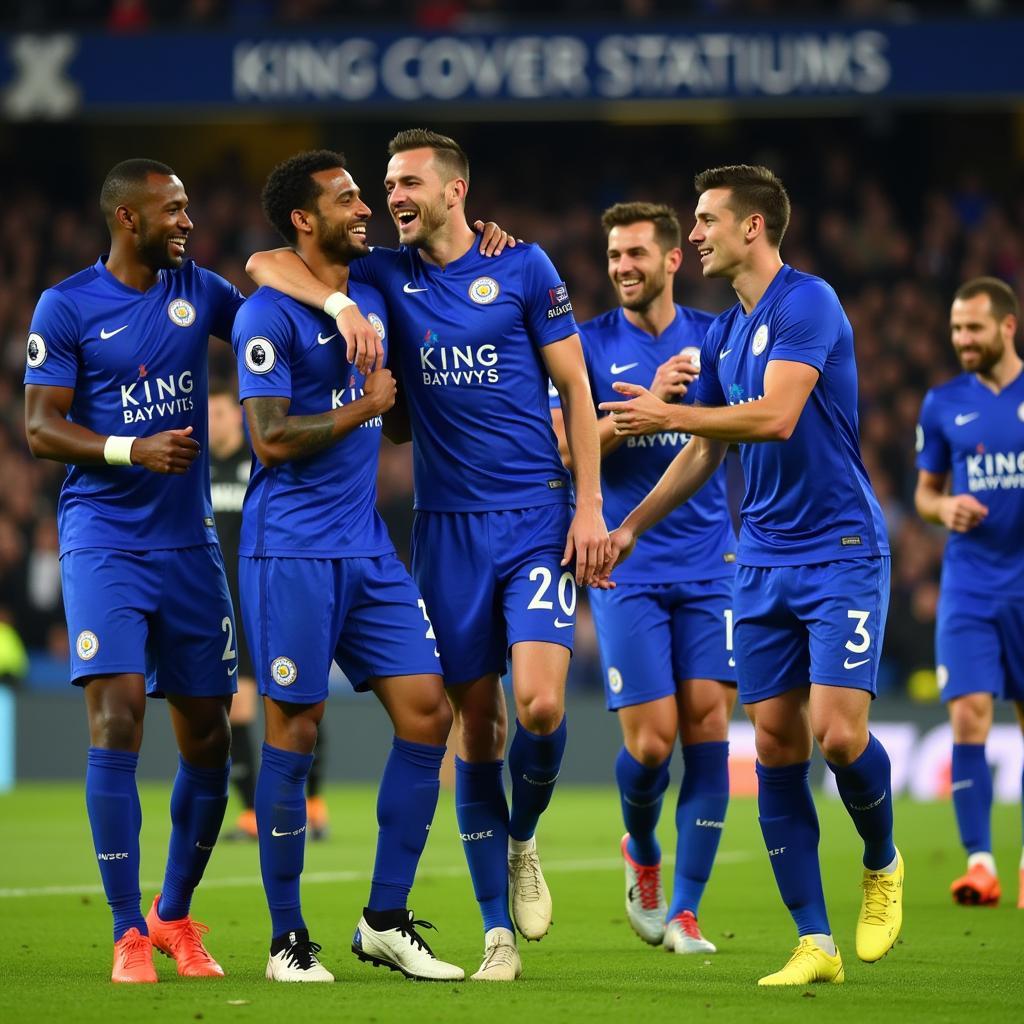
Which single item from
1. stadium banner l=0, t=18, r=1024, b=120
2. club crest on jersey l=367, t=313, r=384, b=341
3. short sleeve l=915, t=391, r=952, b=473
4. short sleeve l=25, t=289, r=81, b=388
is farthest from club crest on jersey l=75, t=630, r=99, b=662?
stadium banner l=0, t=18, r=1024, b=120

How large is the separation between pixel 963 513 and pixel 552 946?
10.1 ft

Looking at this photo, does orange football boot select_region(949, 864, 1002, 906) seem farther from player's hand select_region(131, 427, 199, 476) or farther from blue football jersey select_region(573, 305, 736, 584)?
player's hand select_region(131, 427, 199, 476)

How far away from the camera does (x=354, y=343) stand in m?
6.02

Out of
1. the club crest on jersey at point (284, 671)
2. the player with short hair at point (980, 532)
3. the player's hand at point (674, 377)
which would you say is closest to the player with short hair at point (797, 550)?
the player's hand at point (674, 377)

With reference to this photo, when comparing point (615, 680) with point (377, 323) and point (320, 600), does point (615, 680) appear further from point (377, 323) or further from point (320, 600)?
point (377, 323)

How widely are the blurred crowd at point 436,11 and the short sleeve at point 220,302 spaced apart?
14.8m

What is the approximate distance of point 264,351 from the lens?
20.0 ft

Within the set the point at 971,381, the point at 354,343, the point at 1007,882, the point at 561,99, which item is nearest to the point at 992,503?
the point at 971,381

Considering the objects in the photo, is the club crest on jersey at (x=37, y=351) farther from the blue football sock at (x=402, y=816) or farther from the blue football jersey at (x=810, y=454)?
the blue football jersey at (x=810, y=454)

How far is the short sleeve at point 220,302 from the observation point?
6.68 m

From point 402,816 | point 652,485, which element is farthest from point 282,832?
point 652,485

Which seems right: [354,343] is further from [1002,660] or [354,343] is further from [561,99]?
[561,99]

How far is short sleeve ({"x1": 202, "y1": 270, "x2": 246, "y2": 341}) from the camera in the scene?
21.9ft

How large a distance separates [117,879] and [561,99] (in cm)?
1596
